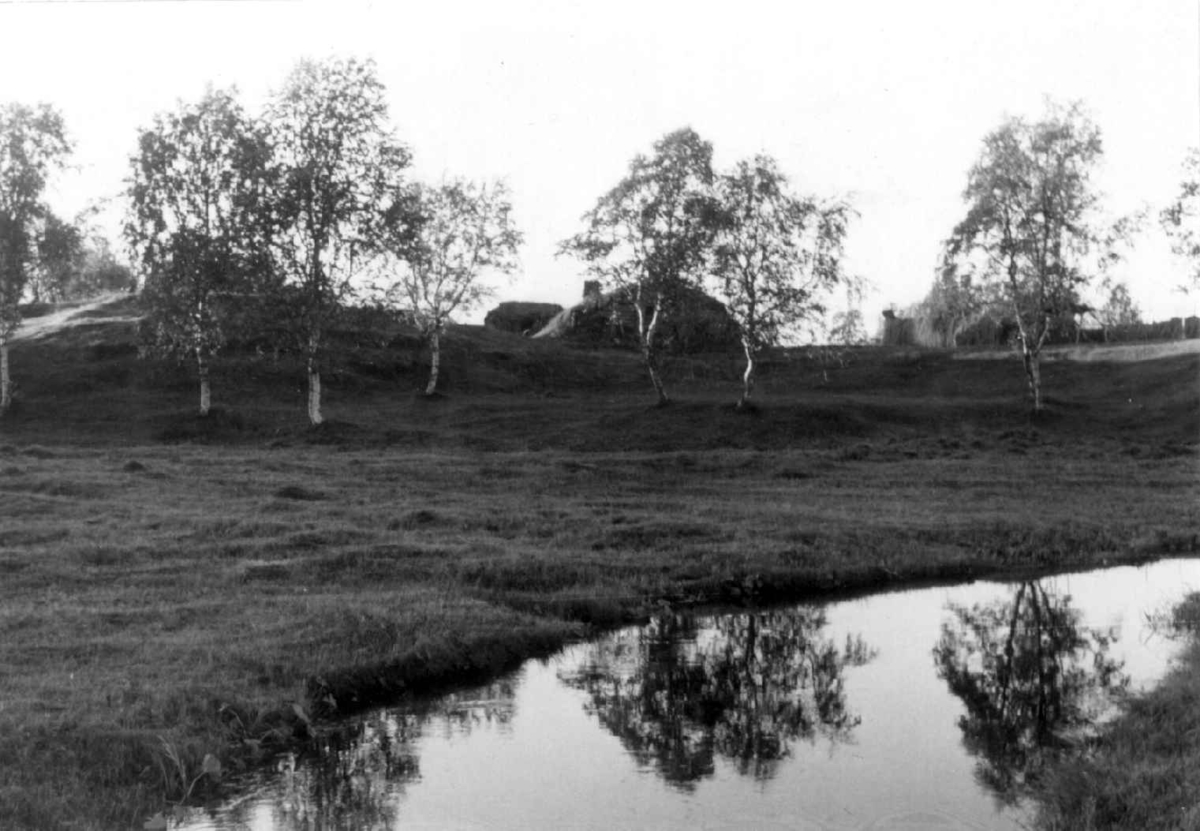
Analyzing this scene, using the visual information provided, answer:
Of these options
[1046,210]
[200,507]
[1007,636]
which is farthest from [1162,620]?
[1046,210]

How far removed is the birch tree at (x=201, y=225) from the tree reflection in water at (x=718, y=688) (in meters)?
36.9

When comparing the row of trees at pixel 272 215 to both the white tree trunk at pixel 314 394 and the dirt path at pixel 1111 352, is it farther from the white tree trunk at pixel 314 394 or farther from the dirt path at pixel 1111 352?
the dirt path at pixel 1111 352

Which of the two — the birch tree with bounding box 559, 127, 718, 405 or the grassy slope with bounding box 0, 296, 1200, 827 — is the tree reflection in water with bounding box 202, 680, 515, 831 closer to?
the grassy slope with bounding box 0, 296, 1200, 827

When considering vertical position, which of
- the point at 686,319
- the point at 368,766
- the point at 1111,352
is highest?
the point at 686,319

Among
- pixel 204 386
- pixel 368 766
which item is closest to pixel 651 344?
pixel 204 386

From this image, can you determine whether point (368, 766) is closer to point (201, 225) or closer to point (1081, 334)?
point (201, 225)

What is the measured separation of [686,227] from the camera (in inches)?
2192

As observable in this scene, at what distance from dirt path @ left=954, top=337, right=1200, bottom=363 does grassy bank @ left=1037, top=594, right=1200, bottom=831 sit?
6009 centimetres

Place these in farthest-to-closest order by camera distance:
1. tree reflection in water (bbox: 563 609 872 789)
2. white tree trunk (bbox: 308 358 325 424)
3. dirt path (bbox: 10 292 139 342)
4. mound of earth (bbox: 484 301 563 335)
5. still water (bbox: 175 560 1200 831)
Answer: mound of earth (bbox: 484 301 563 335) → dirt path (bbox: 10 292 139 342) → white tree trunk (bbox: 308 358 325 424) → tree reflection in water (bbox: 563 609 872 789) → still water (bbox: 175 560 1200 831)

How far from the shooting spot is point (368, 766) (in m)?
12.8

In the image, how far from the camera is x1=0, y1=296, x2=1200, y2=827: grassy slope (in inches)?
527

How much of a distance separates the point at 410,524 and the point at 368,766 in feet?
44.0

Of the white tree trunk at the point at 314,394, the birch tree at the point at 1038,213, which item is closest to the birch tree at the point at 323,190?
the white tree trunk at the point at 314,394

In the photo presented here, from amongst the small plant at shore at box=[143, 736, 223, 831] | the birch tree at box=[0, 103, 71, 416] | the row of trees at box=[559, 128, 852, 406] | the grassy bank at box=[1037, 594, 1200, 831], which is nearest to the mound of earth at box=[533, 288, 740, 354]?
the row of trees at box=[559, 128, 852, 406]
